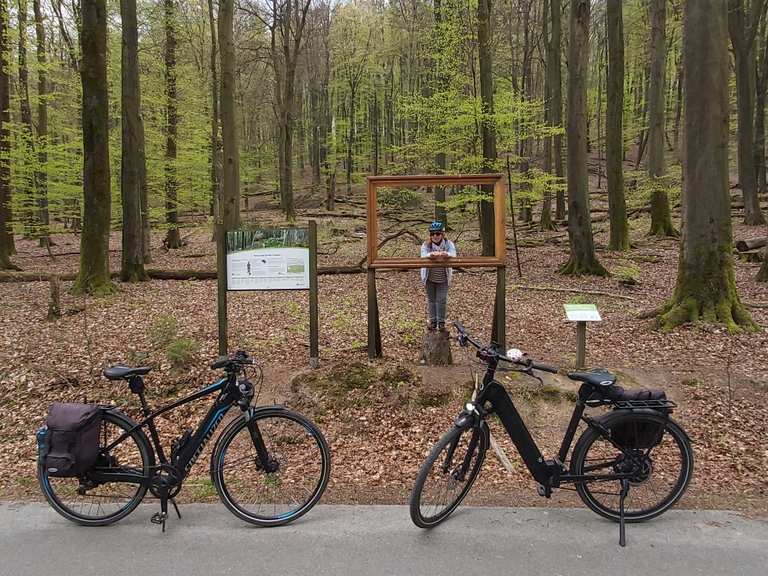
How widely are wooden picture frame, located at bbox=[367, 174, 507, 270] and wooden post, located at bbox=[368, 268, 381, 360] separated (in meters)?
0.21

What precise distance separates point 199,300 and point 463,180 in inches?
272

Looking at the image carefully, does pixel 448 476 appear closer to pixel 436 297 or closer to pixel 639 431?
pixel 639 431

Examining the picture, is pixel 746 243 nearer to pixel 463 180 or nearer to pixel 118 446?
pixel 463 180

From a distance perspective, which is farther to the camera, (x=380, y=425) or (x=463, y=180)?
(x=463, y=180)

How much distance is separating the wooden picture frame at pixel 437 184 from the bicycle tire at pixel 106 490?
11.2 feet

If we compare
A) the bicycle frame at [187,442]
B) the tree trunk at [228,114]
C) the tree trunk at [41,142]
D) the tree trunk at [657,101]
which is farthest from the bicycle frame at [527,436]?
the tree trunk at [41,142]

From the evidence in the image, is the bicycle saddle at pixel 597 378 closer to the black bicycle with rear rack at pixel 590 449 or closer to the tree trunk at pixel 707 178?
the black bicycle with rear rack at pixel 590 449

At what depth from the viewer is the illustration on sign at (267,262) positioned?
6.25 metres

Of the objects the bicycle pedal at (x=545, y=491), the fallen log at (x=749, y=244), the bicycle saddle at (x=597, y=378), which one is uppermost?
the fallen log at (x=749, y=244)

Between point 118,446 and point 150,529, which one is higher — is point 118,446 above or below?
above

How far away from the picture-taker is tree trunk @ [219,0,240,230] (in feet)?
41.2

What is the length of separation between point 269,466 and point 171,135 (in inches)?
731

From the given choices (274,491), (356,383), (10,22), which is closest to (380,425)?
(356,383)

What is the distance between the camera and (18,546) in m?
3.26
